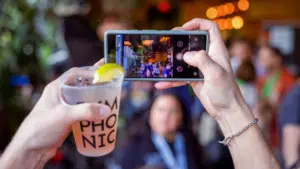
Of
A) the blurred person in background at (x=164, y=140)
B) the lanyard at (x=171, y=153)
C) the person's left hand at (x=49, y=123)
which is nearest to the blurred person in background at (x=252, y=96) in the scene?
the blurred person in background at (x=164, y=140)

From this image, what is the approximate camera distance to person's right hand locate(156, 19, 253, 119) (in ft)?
2.42

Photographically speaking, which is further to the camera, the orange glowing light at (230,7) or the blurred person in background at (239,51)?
the blurred person in background at (239,51)

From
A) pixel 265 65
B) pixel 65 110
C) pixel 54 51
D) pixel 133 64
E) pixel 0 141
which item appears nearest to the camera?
pixel 65 110

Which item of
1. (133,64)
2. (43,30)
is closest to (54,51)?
(43,30)

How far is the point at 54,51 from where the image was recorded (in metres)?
2.15

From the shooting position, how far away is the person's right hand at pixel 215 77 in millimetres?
737

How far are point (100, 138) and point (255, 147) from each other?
246mm

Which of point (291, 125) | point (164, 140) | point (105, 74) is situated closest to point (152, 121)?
point (164, 140)

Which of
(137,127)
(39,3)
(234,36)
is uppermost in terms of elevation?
(39,3)

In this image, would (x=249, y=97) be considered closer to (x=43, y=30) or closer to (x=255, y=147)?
(x=43, y=30)

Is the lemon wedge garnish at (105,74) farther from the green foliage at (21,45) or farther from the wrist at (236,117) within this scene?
the green foliage at (21,45)

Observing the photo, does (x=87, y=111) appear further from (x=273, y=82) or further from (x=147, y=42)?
(x=273, y=82)

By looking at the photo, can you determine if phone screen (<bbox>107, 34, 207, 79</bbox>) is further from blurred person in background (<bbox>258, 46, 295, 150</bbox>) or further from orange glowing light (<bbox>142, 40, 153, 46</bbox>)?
blurred person in background (<bbox>258, 46, 295, 150</bbox>)

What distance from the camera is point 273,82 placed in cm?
252
